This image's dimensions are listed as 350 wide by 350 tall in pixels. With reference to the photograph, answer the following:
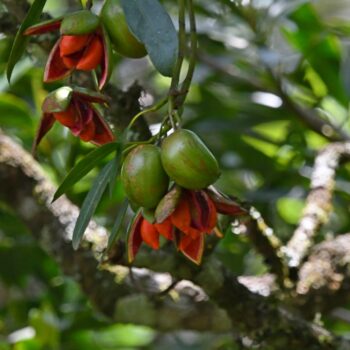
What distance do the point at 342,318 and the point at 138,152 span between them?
1.17 metres

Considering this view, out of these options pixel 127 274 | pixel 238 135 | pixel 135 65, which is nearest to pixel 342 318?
pixel 238 135

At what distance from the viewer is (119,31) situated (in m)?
0.93

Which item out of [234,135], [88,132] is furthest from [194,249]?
[234,135]

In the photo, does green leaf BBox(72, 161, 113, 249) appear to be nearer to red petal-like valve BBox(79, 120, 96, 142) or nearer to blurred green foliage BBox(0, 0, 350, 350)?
red petal-like valve BBox(79, 120, 96, 142)

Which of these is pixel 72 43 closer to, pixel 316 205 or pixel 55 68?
pixel 55 68

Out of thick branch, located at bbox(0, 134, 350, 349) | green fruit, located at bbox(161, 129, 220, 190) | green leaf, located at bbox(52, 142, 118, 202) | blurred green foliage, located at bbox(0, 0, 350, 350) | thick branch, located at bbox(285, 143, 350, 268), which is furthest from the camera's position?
blurred green foliage, located at bbox(0, 0, 350, 350)

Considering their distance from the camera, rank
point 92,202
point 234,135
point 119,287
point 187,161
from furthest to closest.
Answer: point 234,135, point 119,287, point 92,202, point 187,161

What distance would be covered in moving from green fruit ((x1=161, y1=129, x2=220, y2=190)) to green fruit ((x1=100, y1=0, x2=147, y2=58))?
4.5 inches

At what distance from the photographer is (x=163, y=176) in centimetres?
87

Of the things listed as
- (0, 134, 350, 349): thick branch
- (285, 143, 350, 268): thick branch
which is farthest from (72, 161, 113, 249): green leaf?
(285, 143, 350, 268): thick branch

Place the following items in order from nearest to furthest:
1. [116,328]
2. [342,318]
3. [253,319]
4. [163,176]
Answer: [163,176]
[253,319]
[342,318]
[116,328]

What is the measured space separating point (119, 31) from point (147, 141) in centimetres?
11

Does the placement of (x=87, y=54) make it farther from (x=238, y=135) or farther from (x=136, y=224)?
(x=238, y=135)

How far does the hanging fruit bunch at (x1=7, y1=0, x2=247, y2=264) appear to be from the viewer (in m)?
0.86
